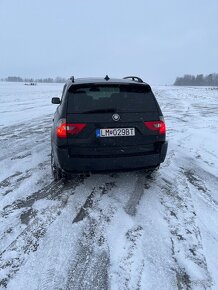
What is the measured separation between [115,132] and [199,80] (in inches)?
7474

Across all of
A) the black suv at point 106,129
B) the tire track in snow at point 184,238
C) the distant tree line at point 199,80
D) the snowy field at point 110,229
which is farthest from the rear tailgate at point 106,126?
the distant tree line at point 199,80

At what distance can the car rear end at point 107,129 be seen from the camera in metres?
4.45

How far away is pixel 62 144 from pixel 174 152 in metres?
3.79

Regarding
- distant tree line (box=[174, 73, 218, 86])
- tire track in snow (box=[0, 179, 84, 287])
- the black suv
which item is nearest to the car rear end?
the black suv

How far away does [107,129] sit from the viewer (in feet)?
14.7

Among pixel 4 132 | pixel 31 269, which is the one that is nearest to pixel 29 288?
pixel 31 269

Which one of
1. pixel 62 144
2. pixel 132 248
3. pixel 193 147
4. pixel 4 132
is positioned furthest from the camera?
pixel 4 132

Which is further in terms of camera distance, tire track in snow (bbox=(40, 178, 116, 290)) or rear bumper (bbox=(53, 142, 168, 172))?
rear bumper (bbox=(53, 142, 168, 172))

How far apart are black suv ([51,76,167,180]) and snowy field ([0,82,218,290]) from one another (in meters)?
0.56

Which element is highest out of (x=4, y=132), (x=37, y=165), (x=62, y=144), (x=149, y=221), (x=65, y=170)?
(x=62, y=144)

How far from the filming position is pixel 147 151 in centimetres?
473

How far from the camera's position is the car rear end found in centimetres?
445

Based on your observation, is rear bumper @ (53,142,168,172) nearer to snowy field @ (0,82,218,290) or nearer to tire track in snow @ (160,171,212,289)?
snowy field @ (0,82,218,290)

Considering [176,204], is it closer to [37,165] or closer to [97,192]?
[97,192]
